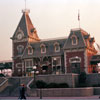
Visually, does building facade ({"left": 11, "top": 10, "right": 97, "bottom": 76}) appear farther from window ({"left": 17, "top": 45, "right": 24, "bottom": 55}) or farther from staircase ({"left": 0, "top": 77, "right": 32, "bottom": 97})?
staircase ({"left": 0, "top": 77, "right": 32, "bottom": 97})

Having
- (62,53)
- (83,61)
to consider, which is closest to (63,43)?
(62,53)

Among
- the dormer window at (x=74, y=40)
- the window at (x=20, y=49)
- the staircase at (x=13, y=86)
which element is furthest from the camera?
the window at (x=20, y=49)

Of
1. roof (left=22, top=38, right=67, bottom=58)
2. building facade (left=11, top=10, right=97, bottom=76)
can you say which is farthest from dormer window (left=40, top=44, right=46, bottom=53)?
roof (left=22, top=38, right=67, bottom=58)

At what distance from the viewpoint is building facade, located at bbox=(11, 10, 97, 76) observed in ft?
147

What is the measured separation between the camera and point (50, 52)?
4909cm

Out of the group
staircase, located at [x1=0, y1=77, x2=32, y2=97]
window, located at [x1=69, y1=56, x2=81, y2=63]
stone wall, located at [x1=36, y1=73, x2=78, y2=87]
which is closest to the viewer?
staircase, located at [x1=0, y1=77, x2=32, y2=97]

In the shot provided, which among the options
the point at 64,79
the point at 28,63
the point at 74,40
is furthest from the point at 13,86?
the point at 74,40

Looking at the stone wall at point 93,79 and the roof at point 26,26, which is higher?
the roof at point 26,26

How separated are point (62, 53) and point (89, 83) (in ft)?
39.6

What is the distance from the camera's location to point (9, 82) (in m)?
39.3

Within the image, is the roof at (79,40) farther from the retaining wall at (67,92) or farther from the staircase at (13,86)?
the retaining wall at (67,92)

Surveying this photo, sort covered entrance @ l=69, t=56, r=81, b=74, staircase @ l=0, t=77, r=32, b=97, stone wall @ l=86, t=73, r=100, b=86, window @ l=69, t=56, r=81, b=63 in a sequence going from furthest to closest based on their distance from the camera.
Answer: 1. window @ l=69, t=56, r=81, b=63
2. covered entrance @ l=69, t=56, r=81, b=74
3. stone wall @ l=86, t=73, r=100, b=86
4. staircase @ l=0, t=77, r=32, b=97

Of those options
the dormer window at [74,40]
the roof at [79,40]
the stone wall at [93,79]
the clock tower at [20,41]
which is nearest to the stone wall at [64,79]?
the stone wall at [93,79]

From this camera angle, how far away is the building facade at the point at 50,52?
147 feet
